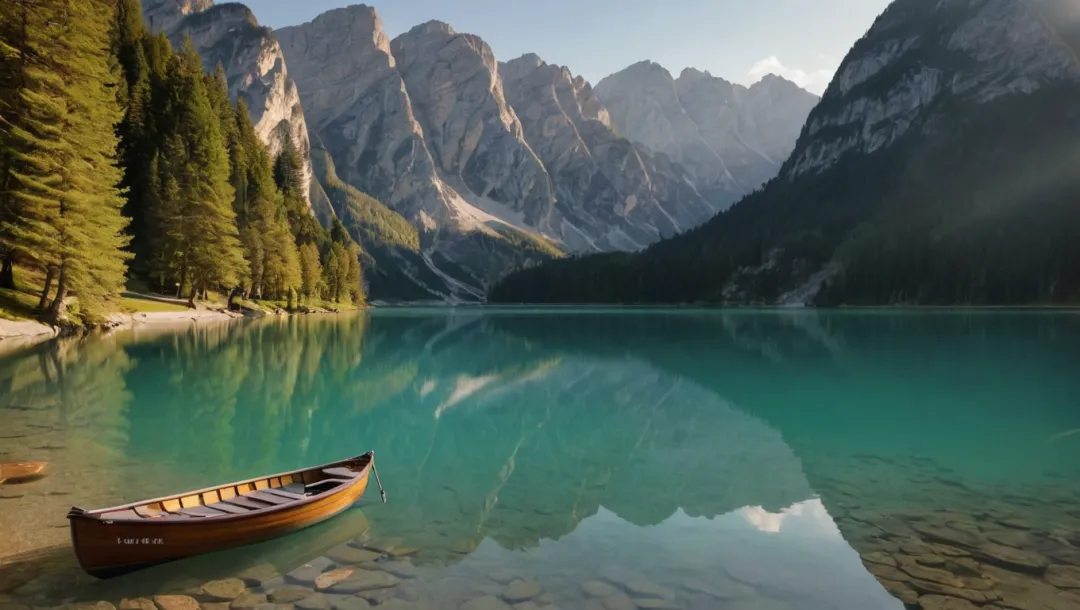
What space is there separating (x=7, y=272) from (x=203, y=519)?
5330 cm

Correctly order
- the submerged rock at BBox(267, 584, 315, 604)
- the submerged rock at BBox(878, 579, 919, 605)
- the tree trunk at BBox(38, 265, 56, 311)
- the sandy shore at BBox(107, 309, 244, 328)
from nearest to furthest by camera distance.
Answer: the submerged rock at BBox(267, 584, 315, 604), the submerged rock at BBox(878, 579, 919, 605), the tree trunk at BBox(38, 265, 56, 311), the sandy shore at BBox(107, 309, 244, 328)

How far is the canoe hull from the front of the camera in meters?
10.1

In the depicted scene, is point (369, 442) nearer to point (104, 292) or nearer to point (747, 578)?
point (747, 578)

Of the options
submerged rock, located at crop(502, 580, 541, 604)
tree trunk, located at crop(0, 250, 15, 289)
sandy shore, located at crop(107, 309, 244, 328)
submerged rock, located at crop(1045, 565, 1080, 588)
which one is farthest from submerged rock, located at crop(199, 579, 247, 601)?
sandy shore, located at crop(107, 309, 244, 328)

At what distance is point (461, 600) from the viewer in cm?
1013

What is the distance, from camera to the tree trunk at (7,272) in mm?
47969

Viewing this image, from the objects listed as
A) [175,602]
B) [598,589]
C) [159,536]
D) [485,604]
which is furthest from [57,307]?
[598,589]

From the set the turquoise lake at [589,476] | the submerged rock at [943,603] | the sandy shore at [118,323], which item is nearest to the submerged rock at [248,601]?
the turquoise lake at [589,476]

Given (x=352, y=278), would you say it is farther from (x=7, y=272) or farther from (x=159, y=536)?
(x=159, y=536)

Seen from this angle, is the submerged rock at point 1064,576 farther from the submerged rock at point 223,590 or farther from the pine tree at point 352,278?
the pine tree at point 352,278

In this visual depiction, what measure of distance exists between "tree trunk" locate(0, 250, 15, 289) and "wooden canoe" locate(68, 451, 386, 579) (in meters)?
49.9

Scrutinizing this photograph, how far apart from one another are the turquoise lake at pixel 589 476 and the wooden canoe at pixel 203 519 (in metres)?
0.38

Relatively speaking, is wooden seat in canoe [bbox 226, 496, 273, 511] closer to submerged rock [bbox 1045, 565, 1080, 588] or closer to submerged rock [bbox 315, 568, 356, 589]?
submerged rock [bbox 315, 568, 356, 589]

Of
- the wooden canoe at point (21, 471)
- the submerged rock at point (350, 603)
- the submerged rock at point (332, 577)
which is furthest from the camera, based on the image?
the wooden canoe at point (21, 471)
